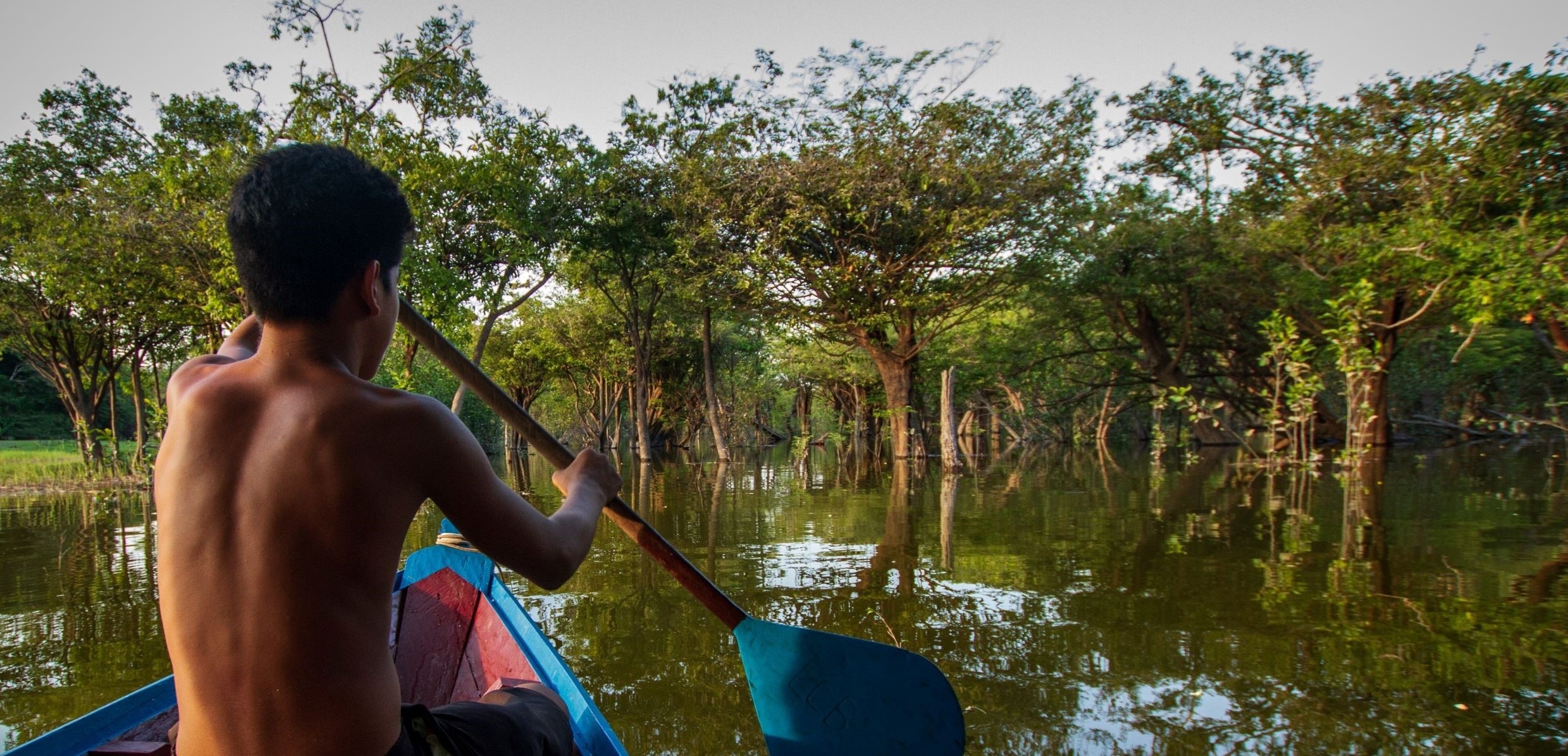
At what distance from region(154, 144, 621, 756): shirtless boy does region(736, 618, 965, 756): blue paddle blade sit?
113cm

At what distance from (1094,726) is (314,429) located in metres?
3.03

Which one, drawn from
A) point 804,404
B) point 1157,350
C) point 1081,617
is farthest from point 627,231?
Answer: point 804,404

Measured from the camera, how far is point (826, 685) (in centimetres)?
239

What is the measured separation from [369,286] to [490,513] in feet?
1.37

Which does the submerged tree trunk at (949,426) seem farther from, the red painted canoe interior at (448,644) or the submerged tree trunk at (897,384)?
the red painted canoe interior at (448,644)

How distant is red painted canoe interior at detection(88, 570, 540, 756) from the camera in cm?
267

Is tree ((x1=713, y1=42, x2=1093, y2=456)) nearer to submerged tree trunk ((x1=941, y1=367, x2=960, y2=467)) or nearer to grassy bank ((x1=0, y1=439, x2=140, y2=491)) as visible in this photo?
submerged tree trunk ((x1=941, y1=367, x2=960, y2=467))

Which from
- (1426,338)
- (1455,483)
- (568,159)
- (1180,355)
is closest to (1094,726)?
(1455,483)

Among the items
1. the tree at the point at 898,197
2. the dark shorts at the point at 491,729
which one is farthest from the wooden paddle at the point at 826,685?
the tree at the point at 898,197

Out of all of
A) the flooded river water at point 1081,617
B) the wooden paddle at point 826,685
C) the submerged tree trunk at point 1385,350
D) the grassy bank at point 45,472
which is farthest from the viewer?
the submerged tree trunk at point 1385,350

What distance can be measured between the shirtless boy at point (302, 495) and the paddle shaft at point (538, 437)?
0.68m

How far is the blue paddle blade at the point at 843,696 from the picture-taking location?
2.31m

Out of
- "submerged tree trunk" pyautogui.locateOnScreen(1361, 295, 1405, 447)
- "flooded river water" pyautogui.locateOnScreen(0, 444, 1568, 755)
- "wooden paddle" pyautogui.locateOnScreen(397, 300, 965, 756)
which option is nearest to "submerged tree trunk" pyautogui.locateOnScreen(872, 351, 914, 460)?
"submerged tree trunk" pyautogui.locateOnScreen(1361, 295, 1405, 447)

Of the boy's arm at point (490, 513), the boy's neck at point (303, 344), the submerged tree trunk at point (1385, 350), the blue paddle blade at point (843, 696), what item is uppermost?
the submerged tree trunk at point (1385, 350)
